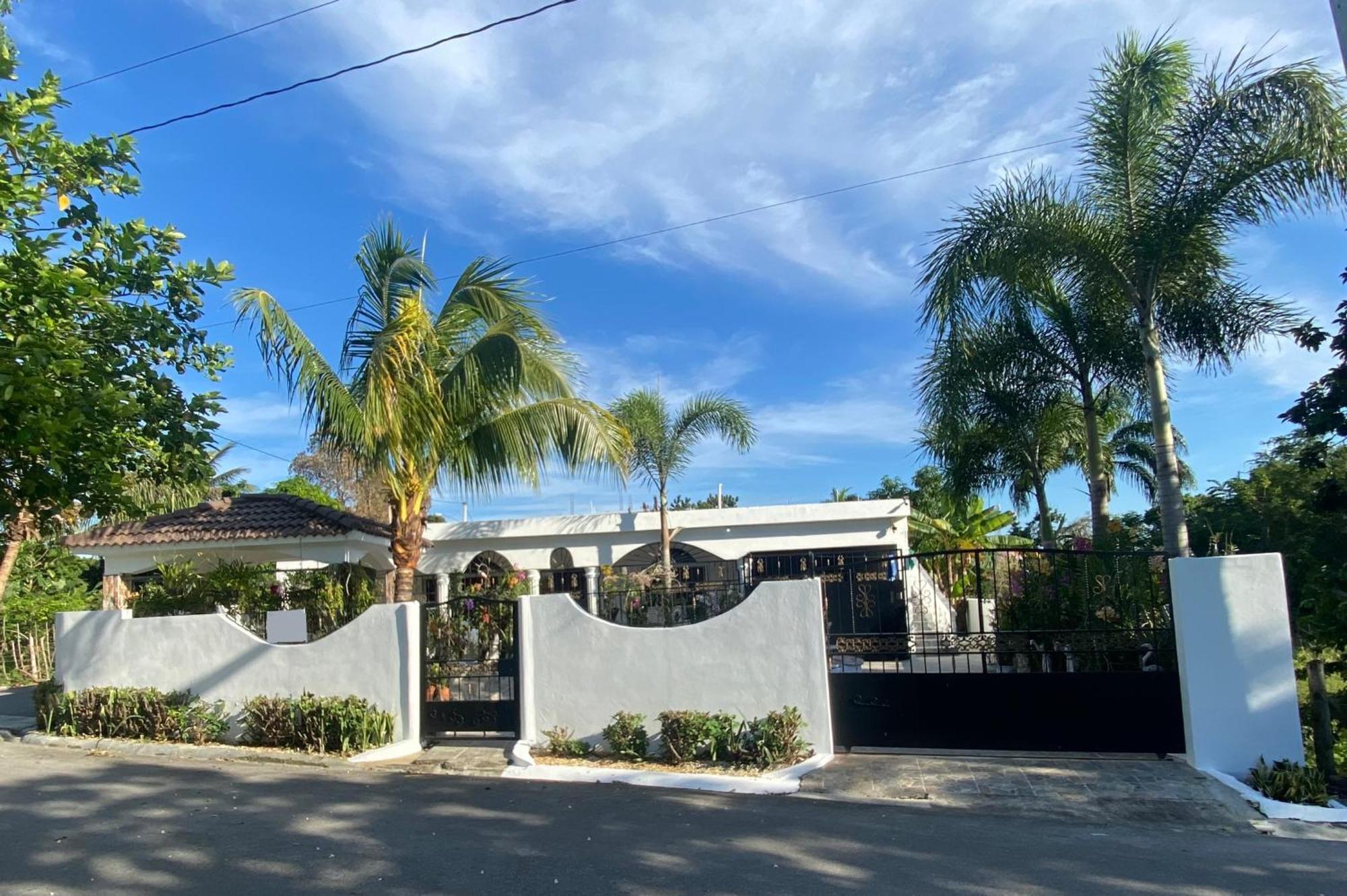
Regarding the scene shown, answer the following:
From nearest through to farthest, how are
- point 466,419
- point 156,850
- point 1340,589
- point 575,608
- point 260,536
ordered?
point 156,850 < point 1340,589 < point 575,608 < point 466,419 < point 260,536

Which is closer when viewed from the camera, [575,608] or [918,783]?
[918,783]

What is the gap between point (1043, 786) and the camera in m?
7.71

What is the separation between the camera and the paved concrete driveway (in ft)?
23.1

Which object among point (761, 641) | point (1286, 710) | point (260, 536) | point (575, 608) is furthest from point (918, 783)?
point (260, 536)

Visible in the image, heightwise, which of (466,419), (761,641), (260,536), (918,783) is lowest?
(918,783)

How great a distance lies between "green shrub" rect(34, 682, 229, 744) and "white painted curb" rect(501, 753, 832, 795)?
13.4ft

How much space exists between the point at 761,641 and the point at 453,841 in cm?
363

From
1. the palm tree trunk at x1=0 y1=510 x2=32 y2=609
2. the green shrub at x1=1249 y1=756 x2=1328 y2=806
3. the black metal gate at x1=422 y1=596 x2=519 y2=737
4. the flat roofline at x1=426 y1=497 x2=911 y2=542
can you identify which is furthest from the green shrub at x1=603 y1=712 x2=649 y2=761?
the flat roofline at x1=426 y1=497 x2=911 y2=542

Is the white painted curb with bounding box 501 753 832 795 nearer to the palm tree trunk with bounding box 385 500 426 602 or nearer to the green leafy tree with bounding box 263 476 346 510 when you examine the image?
the palm tree trunk with bounding box 385 500 426 602

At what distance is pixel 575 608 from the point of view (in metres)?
9.67

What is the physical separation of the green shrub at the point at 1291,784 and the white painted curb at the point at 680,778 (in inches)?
138

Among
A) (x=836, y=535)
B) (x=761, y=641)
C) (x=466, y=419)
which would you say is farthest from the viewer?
(x=836, y=535)

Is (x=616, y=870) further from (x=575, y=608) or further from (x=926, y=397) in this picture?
(x=926, y=397)

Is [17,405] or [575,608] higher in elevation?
[17,405]
